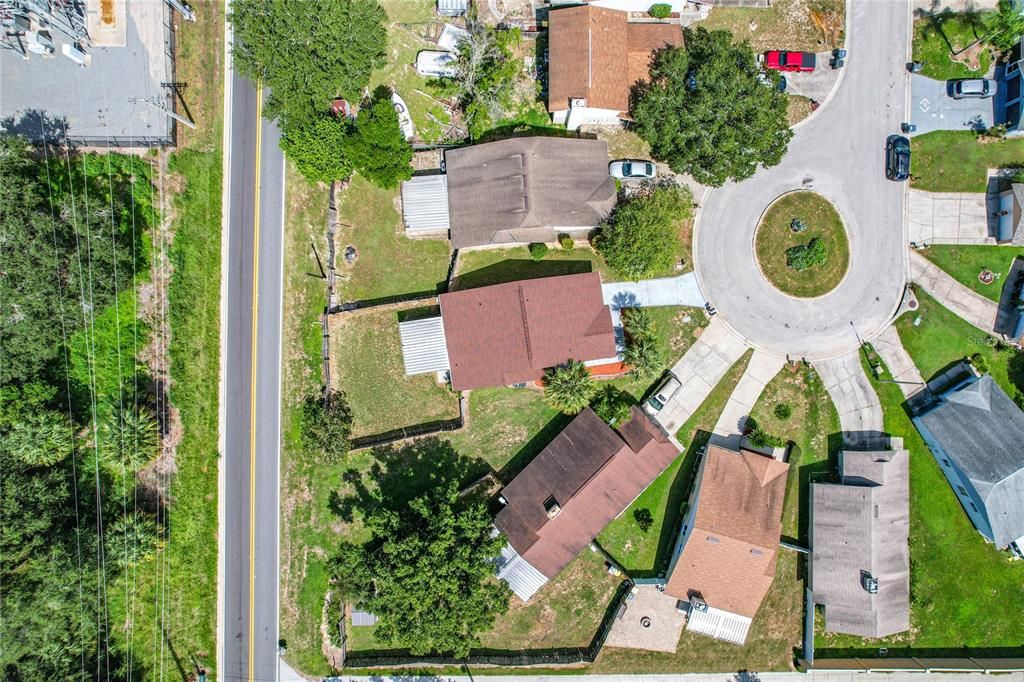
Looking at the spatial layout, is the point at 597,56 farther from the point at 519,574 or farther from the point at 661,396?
the point at 519,574

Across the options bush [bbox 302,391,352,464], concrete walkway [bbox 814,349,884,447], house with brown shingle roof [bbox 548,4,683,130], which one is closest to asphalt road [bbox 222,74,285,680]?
bush [bbox 302,391,352,464]

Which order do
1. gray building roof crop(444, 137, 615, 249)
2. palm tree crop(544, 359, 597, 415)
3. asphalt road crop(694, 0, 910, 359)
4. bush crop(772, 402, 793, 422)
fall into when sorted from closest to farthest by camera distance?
gray building roof crop(444, 137, 615, 249) < palm tree crop(544, 359, 597, 415) < bush crop(772, 402, 793, 422) < asphalt road crop(694, 0, 910, 359)

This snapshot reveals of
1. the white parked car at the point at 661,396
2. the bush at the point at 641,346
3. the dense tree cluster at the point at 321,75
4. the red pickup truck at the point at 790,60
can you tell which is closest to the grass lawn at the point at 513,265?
the bush at the point at 641,346

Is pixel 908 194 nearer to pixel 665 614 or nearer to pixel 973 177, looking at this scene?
pixel 973 177

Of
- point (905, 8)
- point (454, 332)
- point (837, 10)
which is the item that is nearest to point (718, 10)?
point (837, 10)

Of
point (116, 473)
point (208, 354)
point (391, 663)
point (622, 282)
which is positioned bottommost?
point (391, 663)

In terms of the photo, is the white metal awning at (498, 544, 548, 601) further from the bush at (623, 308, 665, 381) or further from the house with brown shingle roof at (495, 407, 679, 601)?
the bush at (623, 308, 665, 381)
